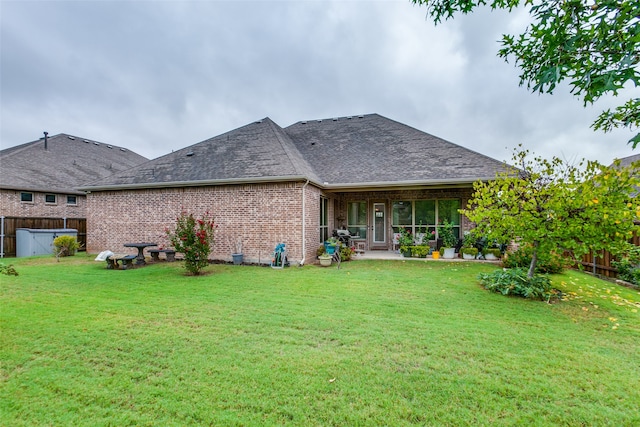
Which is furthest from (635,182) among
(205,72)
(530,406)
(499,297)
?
(205,72)

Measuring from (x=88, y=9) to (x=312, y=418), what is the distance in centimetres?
1398

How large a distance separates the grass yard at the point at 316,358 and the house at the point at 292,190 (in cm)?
430

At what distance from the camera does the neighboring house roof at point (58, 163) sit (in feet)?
47.4

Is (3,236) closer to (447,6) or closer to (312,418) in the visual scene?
(312,418)

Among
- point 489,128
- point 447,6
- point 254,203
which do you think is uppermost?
point 489,128

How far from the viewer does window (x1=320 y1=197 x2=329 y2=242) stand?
11.8 m

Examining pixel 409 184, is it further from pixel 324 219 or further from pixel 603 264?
pixel 603 264

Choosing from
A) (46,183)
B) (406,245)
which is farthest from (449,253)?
(46,183)

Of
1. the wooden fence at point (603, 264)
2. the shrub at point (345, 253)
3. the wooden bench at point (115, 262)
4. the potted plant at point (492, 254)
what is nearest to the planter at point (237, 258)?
the wooden bench at point (115, 262)

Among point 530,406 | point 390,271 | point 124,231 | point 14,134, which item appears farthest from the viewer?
point 14,134

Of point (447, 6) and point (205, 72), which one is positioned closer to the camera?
point (447, 6)

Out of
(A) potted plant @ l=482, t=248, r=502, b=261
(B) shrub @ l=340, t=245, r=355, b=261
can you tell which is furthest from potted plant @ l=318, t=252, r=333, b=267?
(A) potted plant @ l=482, t=248, r=502, b=261

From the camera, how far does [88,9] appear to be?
9.82 m

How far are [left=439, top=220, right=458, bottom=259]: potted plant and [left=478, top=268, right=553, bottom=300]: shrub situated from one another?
171 inches
